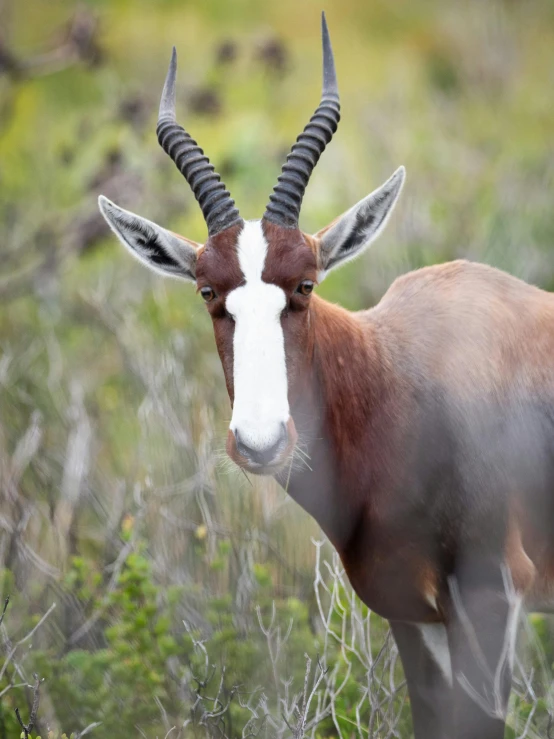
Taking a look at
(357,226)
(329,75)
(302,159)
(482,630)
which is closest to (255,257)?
(302,159)

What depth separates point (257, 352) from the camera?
14.7ft

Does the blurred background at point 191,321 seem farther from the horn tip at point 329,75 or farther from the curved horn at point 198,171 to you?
the horn tip at point 329,75

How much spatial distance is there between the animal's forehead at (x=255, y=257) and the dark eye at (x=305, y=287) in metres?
0.03

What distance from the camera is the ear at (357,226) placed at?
5066 mm

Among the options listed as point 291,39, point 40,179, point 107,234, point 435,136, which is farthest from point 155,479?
point 291,39

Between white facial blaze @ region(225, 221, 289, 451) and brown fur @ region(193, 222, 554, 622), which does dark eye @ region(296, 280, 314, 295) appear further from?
white facial blaze @ region(225, 221, 289, 451)

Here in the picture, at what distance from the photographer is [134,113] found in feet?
35.7

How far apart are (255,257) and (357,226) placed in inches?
31.3

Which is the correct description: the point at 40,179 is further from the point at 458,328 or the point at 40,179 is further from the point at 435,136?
the point at 458,328

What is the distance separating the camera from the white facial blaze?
169 inches

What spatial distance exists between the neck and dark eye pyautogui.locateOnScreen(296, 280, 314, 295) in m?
0.22

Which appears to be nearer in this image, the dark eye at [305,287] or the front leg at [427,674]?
the dark eye at [305,287]

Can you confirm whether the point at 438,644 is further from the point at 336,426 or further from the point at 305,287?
the point at 305,287

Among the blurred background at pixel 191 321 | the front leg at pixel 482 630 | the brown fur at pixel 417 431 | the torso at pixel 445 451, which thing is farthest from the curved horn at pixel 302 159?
the front leg at pixel 482 630
